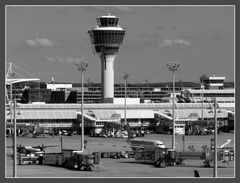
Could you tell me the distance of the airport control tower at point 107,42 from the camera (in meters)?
165

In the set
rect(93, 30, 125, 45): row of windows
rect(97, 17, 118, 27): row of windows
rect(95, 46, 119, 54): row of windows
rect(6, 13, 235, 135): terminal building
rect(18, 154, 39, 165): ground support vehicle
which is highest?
rect(97, 17, 118, 27): row of windows

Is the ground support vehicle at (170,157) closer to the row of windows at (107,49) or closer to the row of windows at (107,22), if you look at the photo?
the row of windows at (107,22)

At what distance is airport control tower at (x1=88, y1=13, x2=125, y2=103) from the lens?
165m

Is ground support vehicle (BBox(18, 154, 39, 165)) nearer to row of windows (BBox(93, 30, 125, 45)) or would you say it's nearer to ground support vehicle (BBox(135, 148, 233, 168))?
ground support vehicle (BBox(135, 148, 233, 168))

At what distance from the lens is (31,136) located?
125 m

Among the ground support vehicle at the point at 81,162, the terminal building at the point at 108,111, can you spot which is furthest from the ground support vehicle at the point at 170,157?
the terminal building at the point at 108,111

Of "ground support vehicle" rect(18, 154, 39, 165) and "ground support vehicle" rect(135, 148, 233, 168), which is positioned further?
"ground support vehicle" rect(18, 154, 39, 165)

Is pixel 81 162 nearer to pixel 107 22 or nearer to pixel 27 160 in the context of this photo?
pixel 27 160

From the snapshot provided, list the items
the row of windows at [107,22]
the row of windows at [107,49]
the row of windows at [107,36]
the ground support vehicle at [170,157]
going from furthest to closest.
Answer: the row of windows at [107,49]
the row of windows at [107,36]
the row of windows at [107,22]
the ground support vehicle at [170,157]

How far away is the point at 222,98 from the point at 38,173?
439 feet

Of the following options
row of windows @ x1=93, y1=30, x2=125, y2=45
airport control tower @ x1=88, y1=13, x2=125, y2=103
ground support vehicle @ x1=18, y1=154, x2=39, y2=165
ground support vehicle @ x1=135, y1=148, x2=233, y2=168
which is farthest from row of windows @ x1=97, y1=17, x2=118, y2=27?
ground support vehicle @ x1=18, y1=154, x2=39, y2=165

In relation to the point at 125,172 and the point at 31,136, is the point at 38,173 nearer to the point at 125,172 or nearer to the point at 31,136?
the point at 125,172

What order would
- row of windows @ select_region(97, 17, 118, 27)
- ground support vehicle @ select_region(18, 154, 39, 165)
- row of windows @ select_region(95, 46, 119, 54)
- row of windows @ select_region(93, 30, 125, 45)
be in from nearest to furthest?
ground support vehicle @ select_region(18, 154, 39, 165) → row of windows @ select_region(97, 17, 118, 27) → row of windows @ select_region(93, 30, 125, 45) → row of windows @ select_region(95, 46, 119, 54)

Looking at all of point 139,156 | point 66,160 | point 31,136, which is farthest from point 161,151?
point 31,136
